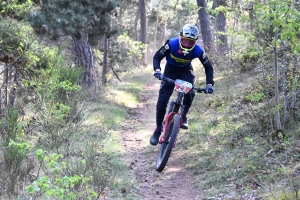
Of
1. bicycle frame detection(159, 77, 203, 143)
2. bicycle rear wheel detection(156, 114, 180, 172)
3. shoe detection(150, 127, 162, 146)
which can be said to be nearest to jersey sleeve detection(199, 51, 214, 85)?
bicycle frame detection(159, 77, 203, 143)

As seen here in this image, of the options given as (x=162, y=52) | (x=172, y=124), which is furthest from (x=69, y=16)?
(x=172, y=124)

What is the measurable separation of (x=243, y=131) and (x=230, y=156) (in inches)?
33.5

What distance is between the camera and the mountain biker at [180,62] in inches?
224

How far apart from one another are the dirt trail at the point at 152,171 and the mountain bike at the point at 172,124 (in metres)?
0.25

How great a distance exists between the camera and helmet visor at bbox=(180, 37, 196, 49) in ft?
18.7

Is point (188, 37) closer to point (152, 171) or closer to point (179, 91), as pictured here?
point (179, 91)

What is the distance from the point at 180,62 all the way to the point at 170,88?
0.46 metres

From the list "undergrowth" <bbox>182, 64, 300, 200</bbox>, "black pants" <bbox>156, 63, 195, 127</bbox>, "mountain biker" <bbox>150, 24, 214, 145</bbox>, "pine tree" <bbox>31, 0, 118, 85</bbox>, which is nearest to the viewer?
"undergrowth" <bbox>182, 64, 300, 200</bbox>

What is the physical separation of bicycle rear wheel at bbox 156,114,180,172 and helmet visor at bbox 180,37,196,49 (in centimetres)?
111

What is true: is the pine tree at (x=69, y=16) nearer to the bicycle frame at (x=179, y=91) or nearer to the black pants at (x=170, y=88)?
the black pants at (x=170, y=88)

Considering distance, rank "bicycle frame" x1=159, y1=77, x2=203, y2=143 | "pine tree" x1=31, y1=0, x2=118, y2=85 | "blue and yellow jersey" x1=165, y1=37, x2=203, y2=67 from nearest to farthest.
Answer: "bicycle frame" x1=159, y1=77, x2=203, y2=143 < "blue and yellow jersey" x1=165, y1=37, x2=203, y2=67 < "pine tree" x1=31, y1=0, x2=118, y2=85

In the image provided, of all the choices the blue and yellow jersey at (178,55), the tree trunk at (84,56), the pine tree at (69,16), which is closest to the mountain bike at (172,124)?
the blue and yellow jersey at (178,55)

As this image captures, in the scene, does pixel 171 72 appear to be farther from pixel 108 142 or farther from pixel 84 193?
pixel 84 193

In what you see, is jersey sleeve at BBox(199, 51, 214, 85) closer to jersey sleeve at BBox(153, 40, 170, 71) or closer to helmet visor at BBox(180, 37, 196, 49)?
helmet visor at BBox(180, 37, 196, 49)
